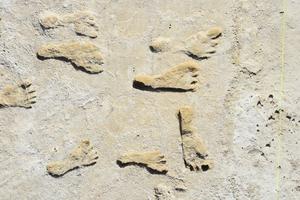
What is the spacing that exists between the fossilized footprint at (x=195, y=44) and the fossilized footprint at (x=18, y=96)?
347 mm

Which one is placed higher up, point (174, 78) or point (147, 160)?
point (174, 78)

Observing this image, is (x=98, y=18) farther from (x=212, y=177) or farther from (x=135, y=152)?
(x=212, y=177)

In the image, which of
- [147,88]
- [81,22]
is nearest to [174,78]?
[147,88]

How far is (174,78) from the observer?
2016 millimetres

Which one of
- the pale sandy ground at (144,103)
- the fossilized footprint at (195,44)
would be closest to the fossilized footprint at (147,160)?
the pale sandy ground at (144,103)

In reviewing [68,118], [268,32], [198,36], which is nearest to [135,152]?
[68,118]

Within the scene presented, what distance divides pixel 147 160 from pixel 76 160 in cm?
19

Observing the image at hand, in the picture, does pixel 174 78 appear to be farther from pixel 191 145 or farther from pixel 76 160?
pixel 76 160

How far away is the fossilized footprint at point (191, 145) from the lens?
202 cm

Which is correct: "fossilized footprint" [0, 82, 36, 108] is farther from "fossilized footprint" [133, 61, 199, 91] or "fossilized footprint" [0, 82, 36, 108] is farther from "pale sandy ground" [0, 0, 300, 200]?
"fossilized footprint" [133, 61, 199, 91]

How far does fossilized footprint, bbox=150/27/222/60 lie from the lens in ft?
6.61

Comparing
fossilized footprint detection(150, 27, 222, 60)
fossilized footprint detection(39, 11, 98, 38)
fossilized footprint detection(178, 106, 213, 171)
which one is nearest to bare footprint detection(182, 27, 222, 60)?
fossilized footprint detection(150, 27, 222, 60)

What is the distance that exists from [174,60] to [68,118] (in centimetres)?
32

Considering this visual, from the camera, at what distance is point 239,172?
2.04m
